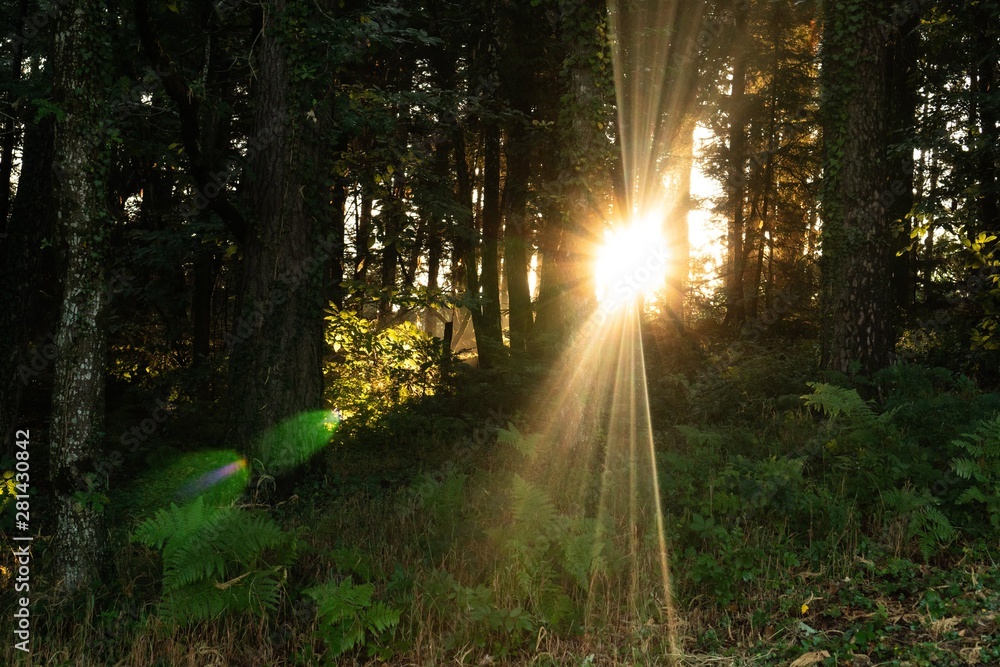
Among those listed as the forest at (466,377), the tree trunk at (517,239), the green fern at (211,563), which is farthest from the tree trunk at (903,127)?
the green fern at (211,563)

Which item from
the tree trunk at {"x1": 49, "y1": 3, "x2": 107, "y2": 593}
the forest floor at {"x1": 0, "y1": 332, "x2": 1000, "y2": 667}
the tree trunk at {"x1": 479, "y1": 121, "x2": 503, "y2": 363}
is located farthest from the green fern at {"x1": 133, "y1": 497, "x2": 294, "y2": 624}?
the tree trunk at {"x1": 479, "y1": 121, "x2": 503, "y2": 363}

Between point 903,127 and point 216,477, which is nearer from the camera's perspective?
point 216,477

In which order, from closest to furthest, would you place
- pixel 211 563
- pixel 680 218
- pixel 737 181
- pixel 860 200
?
pixel 211 563
pixel 860 200
pixel 737 181
pixel 680 218

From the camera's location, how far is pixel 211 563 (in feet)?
15.3

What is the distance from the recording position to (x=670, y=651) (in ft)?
14.6

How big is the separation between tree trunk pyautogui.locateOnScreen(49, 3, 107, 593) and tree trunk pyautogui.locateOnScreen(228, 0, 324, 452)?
2.91 m

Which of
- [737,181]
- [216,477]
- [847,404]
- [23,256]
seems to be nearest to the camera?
[847,404]

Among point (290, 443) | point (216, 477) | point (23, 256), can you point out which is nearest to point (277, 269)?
point (290, 443)

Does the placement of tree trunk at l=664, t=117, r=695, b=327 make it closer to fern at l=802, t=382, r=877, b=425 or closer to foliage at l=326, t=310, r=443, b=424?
foliage at l=326, t=310, r=443, b=424

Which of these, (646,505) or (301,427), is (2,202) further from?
(646,505)

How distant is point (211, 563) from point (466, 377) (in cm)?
1003

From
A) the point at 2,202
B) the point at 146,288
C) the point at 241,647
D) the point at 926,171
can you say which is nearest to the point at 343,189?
the point at 146,288

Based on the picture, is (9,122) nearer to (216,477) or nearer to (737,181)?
(216,477)

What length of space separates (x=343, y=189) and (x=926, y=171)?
13.1 meters
